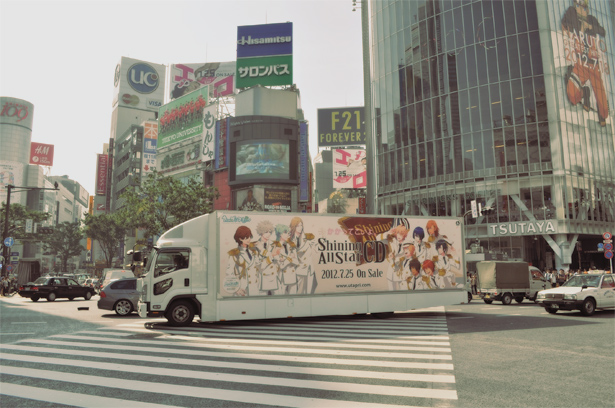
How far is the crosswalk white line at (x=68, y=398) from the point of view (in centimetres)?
571

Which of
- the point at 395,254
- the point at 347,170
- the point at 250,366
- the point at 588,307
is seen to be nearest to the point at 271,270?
the point at 395,254

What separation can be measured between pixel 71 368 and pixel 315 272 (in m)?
8.55

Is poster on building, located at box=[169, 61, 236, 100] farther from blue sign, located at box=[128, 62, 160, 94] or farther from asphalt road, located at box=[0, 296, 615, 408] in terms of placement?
asphalt road, located at box=[0, 296, 615, 408]

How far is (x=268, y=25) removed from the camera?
2660 inches

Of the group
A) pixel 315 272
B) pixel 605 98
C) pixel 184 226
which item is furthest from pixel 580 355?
pixel 605 98

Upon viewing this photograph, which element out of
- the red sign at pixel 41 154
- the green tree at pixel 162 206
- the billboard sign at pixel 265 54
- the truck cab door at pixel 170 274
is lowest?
the truck cab door at pixel 170 274

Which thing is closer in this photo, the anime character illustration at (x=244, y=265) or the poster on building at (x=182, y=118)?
the anime character illustration at (x=244, y=265)

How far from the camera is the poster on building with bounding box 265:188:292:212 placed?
213ft

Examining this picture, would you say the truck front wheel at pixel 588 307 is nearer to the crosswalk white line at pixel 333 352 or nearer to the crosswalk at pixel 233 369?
the crosswalk at pixel 233 369

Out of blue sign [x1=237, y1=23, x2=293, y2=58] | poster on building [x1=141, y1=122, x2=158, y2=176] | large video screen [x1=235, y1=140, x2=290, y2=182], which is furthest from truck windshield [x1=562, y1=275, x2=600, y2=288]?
poster on building [x1=141, y1=122, x2=158, y2=176]

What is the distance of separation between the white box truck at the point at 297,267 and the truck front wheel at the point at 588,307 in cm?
454

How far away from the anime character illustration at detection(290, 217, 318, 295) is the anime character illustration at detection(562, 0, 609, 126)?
40635 mm

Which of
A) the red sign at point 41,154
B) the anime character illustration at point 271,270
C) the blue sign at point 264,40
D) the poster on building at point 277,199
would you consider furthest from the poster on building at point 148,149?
the red sign at point 41,154

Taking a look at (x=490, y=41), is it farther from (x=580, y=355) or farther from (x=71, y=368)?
(x=71, y=368)
